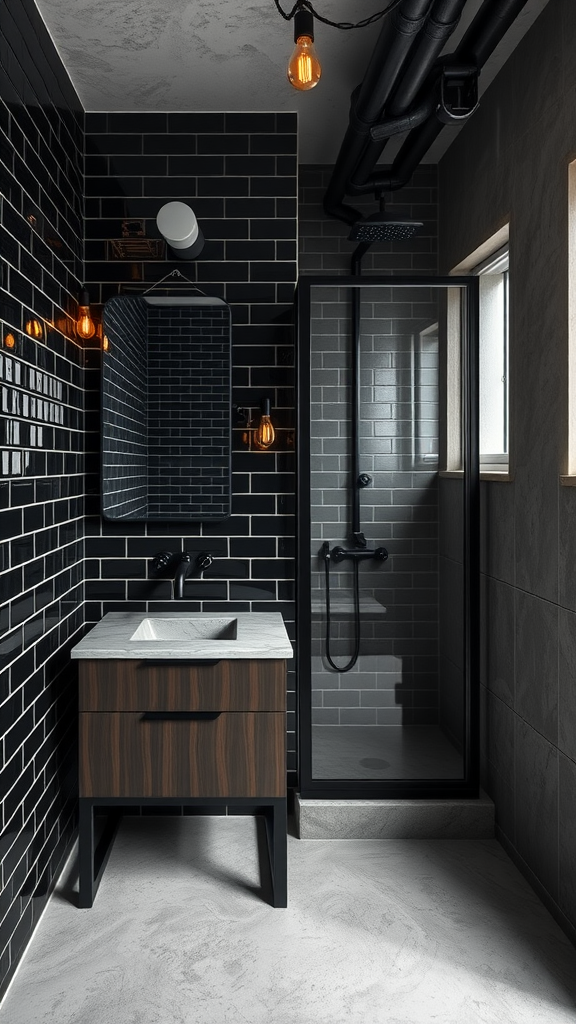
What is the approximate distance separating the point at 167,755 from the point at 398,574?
108 cm

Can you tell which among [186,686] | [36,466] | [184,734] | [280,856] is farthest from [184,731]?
[36,466]

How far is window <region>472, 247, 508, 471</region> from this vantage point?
3.15 metres

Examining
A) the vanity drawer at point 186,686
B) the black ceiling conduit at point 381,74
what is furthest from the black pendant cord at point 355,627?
the black ceiling conduit at point 381,74

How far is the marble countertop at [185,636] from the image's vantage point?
245 cm

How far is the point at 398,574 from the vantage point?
115 inches

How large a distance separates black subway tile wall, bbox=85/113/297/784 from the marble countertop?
0.52ft

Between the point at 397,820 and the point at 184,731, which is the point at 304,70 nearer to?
the point at 184,731

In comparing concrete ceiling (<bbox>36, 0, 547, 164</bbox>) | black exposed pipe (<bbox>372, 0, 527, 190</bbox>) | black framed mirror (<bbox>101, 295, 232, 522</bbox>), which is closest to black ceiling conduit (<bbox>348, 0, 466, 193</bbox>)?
black exposed pipe (<bbox>372, 0, 527, 190</bbox>)

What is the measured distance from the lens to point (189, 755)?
2.47 m

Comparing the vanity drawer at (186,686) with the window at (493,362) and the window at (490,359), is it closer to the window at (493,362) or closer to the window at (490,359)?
the window at (490,359)

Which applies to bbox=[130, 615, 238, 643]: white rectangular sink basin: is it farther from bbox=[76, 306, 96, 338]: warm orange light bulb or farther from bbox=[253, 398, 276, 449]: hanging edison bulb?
bbox=[76, 306, 96, 338]: warm orange light bulb

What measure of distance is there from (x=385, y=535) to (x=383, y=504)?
0.12 meters

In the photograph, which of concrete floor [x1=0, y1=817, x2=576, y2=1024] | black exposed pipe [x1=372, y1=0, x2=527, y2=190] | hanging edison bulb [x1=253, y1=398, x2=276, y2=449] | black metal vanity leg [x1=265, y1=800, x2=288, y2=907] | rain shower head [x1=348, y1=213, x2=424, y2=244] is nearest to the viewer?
concrete floor [x1=0, y1=817, x2=576, y2=1024]

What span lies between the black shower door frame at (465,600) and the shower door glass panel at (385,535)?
0.02 meters
